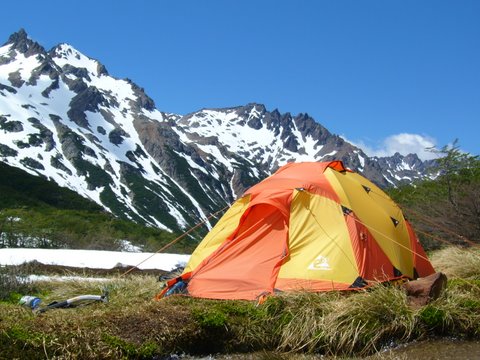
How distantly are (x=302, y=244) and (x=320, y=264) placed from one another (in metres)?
0.57

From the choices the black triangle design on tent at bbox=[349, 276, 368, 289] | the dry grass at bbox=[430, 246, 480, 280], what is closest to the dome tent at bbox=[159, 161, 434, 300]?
the black triangle design on tent at bbox=[349, 276, 368, 289]

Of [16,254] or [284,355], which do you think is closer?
[284,355]

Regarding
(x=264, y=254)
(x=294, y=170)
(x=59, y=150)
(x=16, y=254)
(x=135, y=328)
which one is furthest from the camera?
(x=59, y=150)

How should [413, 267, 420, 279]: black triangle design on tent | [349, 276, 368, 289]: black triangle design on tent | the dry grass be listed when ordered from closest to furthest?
[349, 276, 368, 289]: black triangle design on tent < [413, 267, 420, 279]: black triangle design on tent < the dry grass

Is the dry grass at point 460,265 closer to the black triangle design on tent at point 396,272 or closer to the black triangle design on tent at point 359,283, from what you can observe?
the black triangle design on tent at point 396,272

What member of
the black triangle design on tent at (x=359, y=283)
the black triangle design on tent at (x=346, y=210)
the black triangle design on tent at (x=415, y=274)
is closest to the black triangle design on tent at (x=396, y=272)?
the black triangle design on tent at (x=415, y=274)

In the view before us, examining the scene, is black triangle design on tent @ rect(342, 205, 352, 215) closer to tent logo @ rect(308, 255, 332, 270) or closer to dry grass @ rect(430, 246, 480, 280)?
tent logo @ rect(308, 255, 332, 270)

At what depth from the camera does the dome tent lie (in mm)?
9156

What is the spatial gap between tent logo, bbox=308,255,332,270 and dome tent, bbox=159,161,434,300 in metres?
0.02

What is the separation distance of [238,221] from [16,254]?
9962mm

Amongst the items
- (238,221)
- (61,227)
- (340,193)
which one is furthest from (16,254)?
(61,227)

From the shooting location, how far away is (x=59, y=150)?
17275 cm

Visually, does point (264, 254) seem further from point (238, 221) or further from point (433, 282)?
point (433, 282)

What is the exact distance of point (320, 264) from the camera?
9.22 metres
